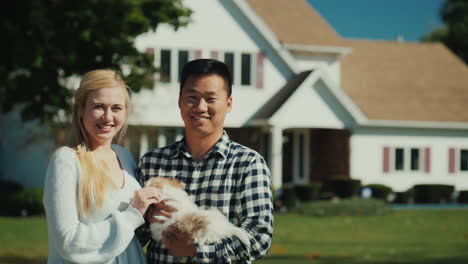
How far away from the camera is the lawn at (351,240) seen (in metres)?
13.0

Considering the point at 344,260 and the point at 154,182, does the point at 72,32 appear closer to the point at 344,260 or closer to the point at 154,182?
the point at 344,260

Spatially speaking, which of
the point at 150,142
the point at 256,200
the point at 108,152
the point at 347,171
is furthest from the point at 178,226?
the point at 347,171

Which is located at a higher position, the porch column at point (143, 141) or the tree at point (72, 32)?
the tree at point (72, 32)

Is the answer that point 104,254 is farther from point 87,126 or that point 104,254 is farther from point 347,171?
point 347,171

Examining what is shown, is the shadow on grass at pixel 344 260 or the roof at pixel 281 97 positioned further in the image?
the roof at pixel 281 97

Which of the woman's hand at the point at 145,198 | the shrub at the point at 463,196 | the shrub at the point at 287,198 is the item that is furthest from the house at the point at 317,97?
the woman's hand at the point at 145,198

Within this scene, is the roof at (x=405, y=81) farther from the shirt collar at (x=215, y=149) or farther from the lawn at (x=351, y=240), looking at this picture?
the shirt collar at (x=215, y=149)

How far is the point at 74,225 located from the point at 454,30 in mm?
57497

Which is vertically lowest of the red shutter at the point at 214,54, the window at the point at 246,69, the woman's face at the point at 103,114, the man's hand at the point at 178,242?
the man's hand at the point at 178,242

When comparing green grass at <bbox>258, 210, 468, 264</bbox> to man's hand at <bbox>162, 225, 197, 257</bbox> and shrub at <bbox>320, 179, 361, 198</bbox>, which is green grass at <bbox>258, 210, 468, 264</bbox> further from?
man's hand at <bbox>162, 225, 197, 257</bbox>

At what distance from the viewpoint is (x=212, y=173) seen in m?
3.82

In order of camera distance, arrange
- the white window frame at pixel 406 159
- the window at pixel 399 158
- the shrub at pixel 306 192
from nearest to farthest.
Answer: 1. the shrub at pixel 306 192
2. the white window frame at pixel 406 159
3. the window at pixel 399 158

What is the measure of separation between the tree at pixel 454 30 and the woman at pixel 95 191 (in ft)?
175

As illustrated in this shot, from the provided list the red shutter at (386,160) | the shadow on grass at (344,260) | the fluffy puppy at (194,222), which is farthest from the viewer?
the red shutter at (386,160)
